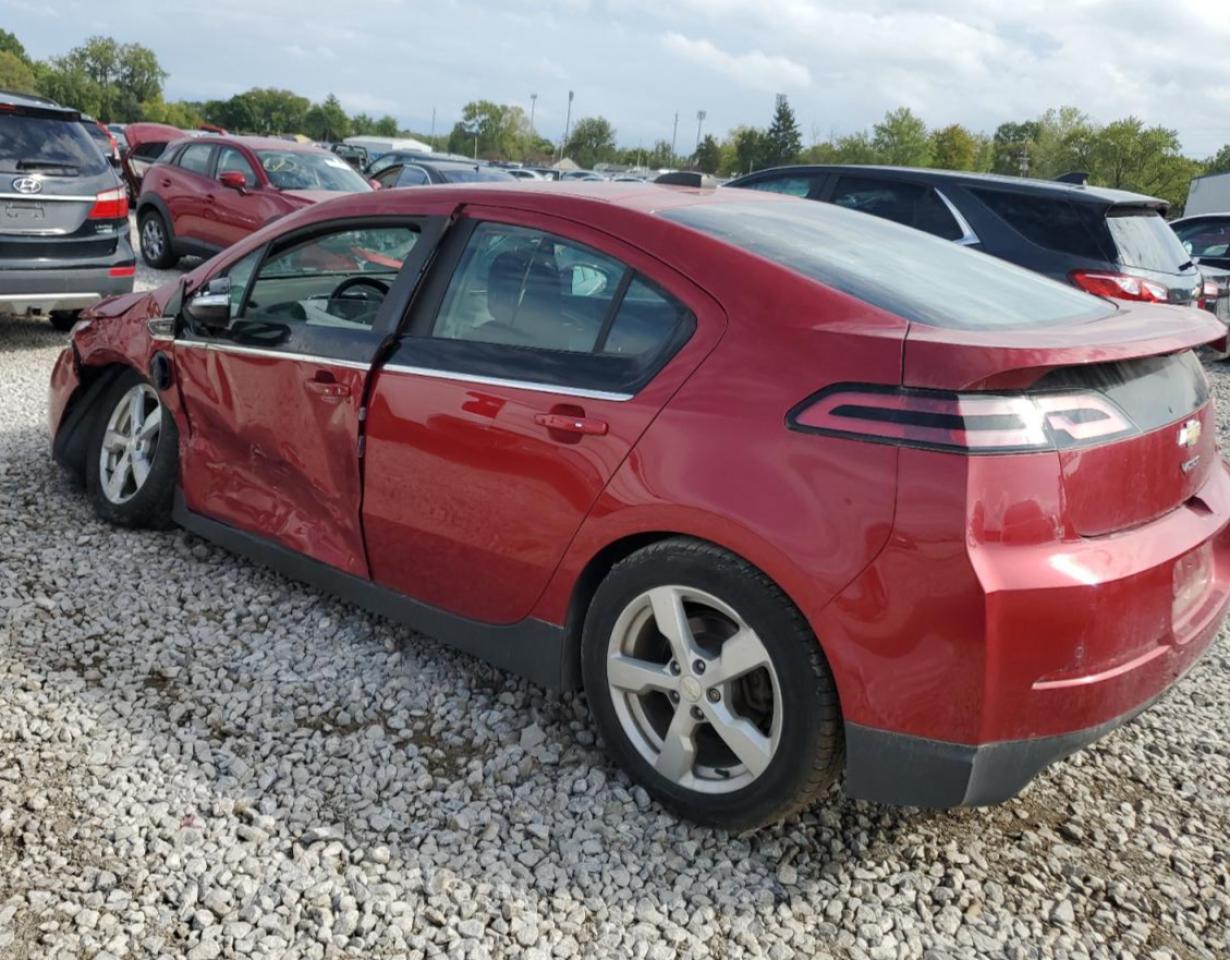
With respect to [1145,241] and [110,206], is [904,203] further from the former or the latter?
[110,206]

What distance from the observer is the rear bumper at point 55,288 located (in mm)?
7379

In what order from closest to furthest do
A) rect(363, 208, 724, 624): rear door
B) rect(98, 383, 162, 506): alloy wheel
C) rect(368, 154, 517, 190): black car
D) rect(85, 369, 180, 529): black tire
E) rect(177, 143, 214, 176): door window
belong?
rect(363, 208, 724, 624): rear door, rect(85, 369, 180, 529): black tire, rect(98, 383, 162, 506): alloy wheel, rect(177, 143, 214, 176): door window, rect(368, 154, 517, 190): black car

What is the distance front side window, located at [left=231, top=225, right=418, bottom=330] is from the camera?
11.8 ft

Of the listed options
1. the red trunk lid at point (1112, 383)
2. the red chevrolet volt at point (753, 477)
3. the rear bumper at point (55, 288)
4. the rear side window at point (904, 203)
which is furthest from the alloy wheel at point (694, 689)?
the rear bumper at point (55, 288)

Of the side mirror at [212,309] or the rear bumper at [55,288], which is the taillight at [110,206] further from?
the side mirror at [212,309]

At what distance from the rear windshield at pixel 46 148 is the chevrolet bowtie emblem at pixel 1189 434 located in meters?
7.42

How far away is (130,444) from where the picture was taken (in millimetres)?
4512

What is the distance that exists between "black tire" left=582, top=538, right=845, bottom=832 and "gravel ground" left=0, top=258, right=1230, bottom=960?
0.13 meters

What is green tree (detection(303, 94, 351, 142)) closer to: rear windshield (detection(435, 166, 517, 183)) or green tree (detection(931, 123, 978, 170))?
green tree (detection(931, 123, 978, 170))

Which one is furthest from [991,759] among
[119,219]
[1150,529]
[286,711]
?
[119,219]

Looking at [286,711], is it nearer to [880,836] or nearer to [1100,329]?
[880,836]

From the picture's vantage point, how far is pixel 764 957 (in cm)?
242

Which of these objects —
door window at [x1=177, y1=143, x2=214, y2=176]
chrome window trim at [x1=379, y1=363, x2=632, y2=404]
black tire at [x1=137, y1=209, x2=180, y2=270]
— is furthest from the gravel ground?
black tire at [x1=137, y1=209, x2=180, y2=270]

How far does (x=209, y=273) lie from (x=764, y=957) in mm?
3192
